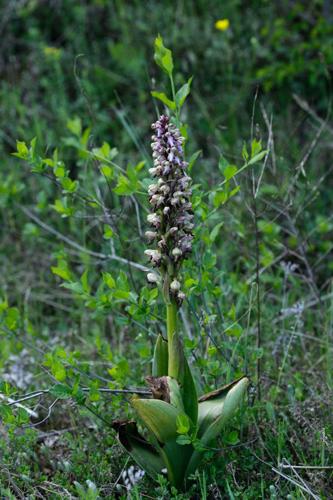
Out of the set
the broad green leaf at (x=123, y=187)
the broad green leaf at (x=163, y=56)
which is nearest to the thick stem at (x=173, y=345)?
the broad green leaf at (x=123, y=187)

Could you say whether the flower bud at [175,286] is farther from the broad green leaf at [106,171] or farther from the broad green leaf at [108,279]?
the broad green leaf at [106,171]

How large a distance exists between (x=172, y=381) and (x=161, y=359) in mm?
122

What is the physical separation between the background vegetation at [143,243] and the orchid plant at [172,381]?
9cm

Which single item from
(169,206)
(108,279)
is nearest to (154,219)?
(169,206)

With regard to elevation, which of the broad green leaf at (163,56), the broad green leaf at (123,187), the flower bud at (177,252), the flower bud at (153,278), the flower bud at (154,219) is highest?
the broad green leaf at (163,56)

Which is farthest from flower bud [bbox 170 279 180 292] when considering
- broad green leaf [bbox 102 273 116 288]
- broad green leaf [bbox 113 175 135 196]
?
broad green leaf [bbox 113 175 135 196]

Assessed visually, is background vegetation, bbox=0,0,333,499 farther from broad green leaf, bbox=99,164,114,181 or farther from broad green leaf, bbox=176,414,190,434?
broad green leaf, bbox=176,414,190,434

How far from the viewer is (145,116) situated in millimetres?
5012

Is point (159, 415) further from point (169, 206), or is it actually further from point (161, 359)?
point (169, 206)

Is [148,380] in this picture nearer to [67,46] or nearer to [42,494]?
[42,494]

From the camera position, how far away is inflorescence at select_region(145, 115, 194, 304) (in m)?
2.02

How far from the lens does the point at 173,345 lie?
2.11 metres

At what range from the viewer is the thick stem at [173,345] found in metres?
2.11

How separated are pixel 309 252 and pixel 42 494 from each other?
6.87 feet
